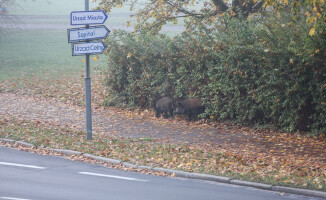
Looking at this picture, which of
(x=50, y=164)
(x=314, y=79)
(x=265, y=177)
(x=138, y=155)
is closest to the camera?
(x=265, y=177)

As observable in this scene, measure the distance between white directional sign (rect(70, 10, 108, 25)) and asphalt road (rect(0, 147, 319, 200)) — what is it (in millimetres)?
4029

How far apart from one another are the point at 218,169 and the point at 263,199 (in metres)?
2.12

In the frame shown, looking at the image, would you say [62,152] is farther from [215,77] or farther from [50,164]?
[215,77]

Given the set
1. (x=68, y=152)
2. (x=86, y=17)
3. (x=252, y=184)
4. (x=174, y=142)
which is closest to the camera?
(x=252, y=184)

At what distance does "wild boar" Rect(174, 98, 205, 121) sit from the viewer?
17089 millimetres

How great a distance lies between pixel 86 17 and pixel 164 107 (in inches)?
240

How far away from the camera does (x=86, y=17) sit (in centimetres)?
1289

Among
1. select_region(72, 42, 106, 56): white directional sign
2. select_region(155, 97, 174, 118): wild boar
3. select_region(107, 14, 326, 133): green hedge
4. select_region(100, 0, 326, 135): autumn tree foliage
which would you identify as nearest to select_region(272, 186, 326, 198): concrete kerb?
select_region(100, 0, 326, 135): autumn tree foliage

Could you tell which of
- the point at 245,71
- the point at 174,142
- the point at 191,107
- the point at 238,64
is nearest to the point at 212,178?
the point at 174,142

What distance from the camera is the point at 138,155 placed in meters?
11.8

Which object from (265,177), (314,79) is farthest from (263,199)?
(314,79)

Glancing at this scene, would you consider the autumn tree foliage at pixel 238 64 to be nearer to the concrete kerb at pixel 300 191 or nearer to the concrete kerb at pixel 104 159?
the concrete kerb at pixel 300 191

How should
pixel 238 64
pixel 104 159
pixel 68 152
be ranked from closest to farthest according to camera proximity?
pixel 104 159 < pixel 68 152 < pixel 238 64

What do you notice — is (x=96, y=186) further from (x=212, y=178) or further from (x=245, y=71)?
(x=245, y=71)
